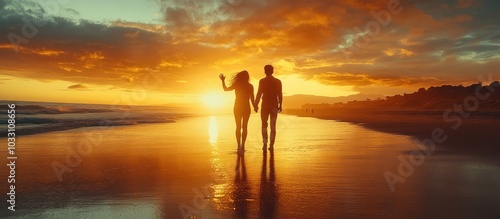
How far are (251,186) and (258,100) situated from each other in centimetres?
533

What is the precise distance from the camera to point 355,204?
14.6 ft

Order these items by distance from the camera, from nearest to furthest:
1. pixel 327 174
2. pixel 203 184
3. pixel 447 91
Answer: pixel 203 184 < pixel 327 174 < pixel 447 91

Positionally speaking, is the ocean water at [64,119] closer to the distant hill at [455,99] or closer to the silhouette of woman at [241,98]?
the silhouette of woman at [241,98]

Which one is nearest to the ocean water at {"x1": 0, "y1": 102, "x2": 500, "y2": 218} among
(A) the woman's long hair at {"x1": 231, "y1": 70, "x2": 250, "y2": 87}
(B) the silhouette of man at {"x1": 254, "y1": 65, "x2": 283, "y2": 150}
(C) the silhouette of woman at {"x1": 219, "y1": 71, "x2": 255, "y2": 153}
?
(C) the silhouette of woman at {"x1": 219, "y1": 71, "x2": 255, "y2": 153}

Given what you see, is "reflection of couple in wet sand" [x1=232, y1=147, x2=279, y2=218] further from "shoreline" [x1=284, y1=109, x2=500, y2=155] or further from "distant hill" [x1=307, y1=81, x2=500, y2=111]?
"distant hill" [x1=307, y1=81, x2=500, y2=111]

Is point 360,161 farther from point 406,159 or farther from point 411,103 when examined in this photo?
point 411,103

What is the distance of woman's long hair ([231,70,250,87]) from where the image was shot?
33.1 feet

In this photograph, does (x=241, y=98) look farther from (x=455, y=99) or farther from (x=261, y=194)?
(x=455, y=99)

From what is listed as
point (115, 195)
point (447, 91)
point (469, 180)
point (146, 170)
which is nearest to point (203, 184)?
point (115, 195)

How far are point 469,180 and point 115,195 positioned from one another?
6069mm

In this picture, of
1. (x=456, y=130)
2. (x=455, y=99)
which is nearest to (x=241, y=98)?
(x=456, y=130)

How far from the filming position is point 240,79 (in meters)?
10.1

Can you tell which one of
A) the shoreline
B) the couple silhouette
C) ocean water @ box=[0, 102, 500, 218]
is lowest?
ocean water @ box=[0, 102, 500, 218]

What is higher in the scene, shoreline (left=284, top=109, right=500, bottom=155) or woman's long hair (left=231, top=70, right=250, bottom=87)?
woman's long hair (left=231, top=70, right=250, bottom=87)
